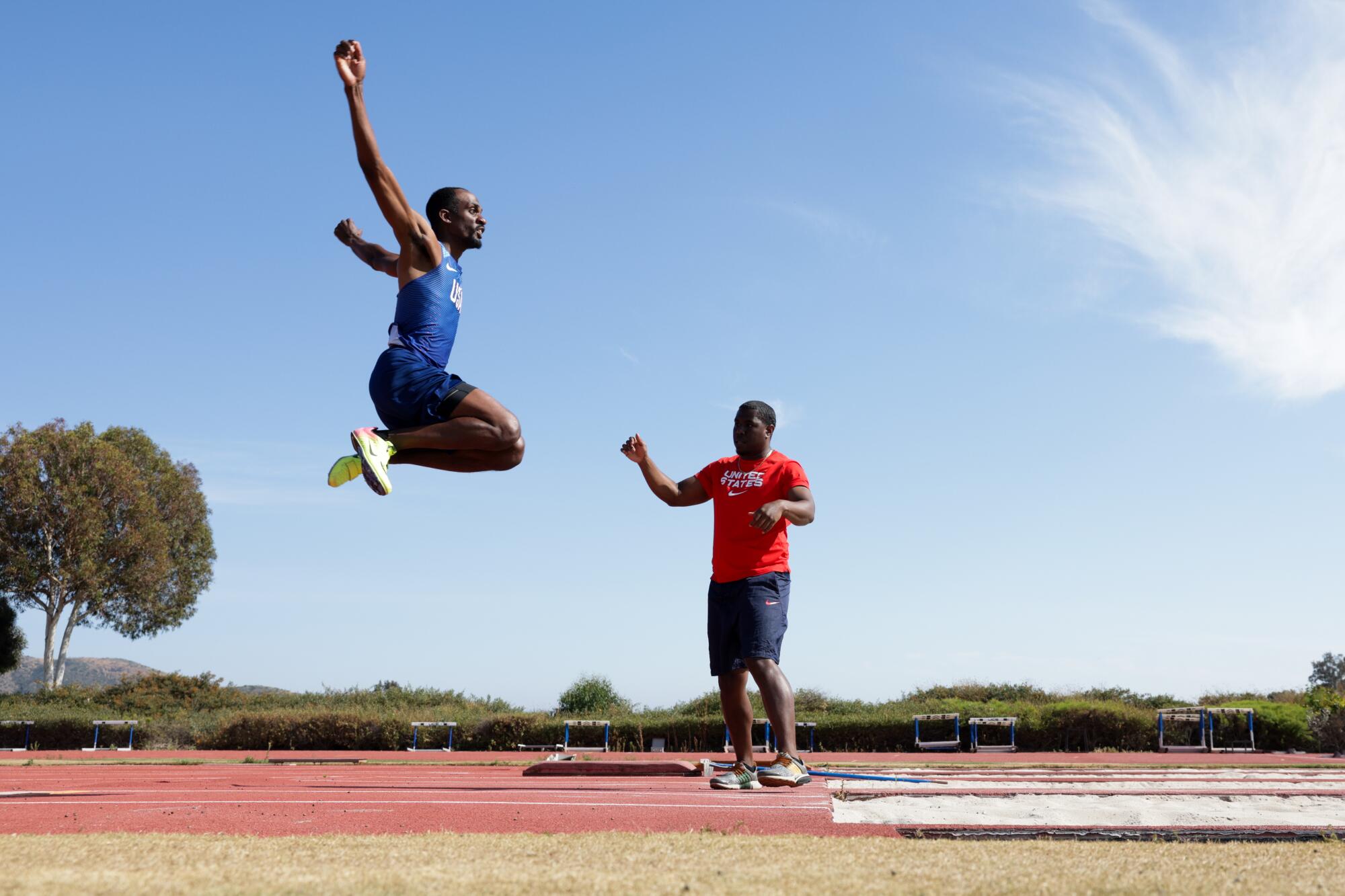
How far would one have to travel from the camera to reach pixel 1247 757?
1407 centimetres

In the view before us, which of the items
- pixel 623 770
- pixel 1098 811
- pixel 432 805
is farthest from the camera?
pixel 623 770

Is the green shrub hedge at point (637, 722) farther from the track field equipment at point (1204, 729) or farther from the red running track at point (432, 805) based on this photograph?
the red running track at point (432, 805)

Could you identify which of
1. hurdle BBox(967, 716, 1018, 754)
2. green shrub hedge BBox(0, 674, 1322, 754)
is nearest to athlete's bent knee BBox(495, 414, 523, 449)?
green shrub hedge BBox(0, 674, 1322, 754)

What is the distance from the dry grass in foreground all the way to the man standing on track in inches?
84.2

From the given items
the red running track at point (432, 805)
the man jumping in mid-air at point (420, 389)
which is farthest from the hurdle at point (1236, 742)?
the man jumping in mid-air at point (420, 389)

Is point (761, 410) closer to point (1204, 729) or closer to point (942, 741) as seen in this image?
point (942, 741)

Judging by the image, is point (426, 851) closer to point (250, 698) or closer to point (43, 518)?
point (250, 698)

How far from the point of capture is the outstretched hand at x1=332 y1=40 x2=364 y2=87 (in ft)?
16.7

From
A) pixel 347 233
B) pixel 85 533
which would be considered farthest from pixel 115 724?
pixel 347 233

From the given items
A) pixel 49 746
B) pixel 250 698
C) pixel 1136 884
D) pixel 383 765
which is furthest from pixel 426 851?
pixel 250 698

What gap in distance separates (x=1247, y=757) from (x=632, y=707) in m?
11.3

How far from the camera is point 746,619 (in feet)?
20.0

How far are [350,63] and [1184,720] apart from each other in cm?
1735

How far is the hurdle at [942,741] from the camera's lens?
16328 millimetres
